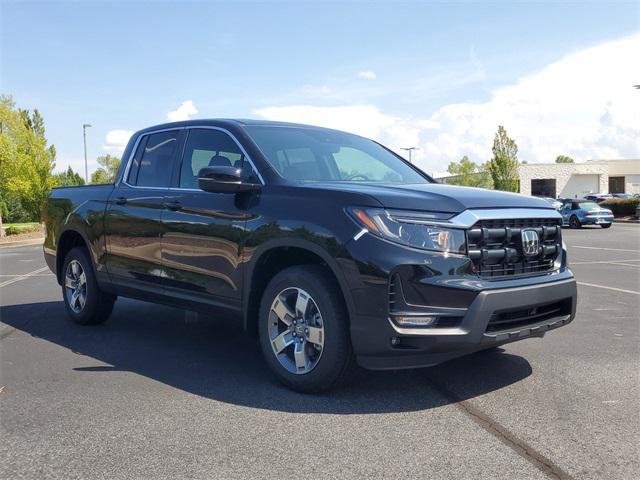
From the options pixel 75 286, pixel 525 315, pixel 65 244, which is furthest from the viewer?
pixel 65 244

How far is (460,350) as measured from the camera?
3.76m

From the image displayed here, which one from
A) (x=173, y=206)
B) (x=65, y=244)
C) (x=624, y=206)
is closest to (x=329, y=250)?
(x=173, y=206)

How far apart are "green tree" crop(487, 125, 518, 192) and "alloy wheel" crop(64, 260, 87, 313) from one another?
1901 inches

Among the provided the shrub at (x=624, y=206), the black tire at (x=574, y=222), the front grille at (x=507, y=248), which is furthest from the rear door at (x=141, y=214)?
the shrub at (x=624, y=206)

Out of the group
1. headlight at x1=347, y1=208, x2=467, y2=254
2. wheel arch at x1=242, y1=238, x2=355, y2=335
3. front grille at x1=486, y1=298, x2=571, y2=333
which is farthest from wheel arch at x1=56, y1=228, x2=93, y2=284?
front grille at x1=486, y1=298, x2=571, y2=333

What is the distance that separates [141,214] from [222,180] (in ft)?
4.76

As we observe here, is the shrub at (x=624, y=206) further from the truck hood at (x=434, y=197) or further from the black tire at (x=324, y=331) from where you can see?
the black tire at (x=324, y=331)

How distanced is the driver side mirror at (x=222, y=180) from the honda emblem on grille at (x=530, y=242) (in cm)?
193

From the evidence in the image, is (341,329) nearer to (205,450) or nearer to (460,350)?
(460,350)

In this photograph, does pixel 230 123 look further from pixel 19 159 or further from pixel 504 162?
pixel 504 162

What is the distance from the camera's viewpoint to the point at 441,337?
145 inches

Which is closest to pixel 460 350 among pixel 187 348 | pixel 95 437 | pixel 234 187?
pixel 234 187

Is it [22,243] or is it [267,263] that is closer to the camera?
[267,263]

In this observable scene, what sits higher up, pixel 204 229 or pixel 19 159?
pixel 19 159
